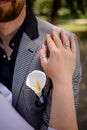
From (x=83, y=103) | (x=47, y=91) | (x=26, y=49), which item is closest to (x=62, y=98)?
(x=47, y=91)

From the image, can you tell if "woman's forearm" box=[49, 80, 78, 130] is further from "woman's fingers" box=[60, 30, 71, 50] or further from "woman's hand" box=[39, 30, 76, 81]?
"woman's fingers" box=[60, 30, 71, 50]

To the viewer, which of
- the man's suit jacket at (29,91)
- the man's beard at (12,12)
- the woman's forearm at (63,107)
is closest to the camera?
the woman's forearm at (63,107)

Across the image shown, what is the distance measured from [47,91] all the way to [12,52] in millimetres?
337

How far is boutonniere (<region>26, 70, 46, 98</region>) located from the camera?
7.31ft

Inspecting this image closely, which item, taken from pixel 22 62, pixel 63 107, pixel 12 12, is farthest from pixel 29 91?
pixel 12 12

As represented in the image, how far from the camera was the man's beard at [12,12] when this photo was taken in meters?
2.28

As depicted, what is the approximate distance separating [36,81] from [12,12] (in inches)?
16.3

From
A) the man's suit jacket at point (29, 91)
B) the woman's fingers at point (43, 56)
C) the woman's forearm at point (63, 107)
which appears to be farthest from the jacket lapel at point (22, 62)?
the woman's forearm at point (63, 107)

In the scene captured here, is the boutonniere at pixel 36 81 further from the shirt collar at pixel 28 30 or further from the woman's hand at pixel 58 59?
the shirt collar at pixel 28 30

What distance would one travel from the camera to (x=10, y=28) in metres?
2.45

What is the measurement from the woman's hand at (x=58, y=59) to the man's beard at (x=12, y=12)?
242mm

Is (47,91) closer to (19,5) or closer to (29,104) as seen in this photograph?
(29,104)

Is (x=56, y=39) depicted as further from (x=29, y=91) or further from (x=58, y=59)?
(x=29, y=91)

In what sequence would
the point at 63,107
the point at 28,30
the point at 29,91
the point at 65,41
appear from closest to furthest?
the point at 63,107
the point at 65,41
the point at 29,91
the point at 28,30
